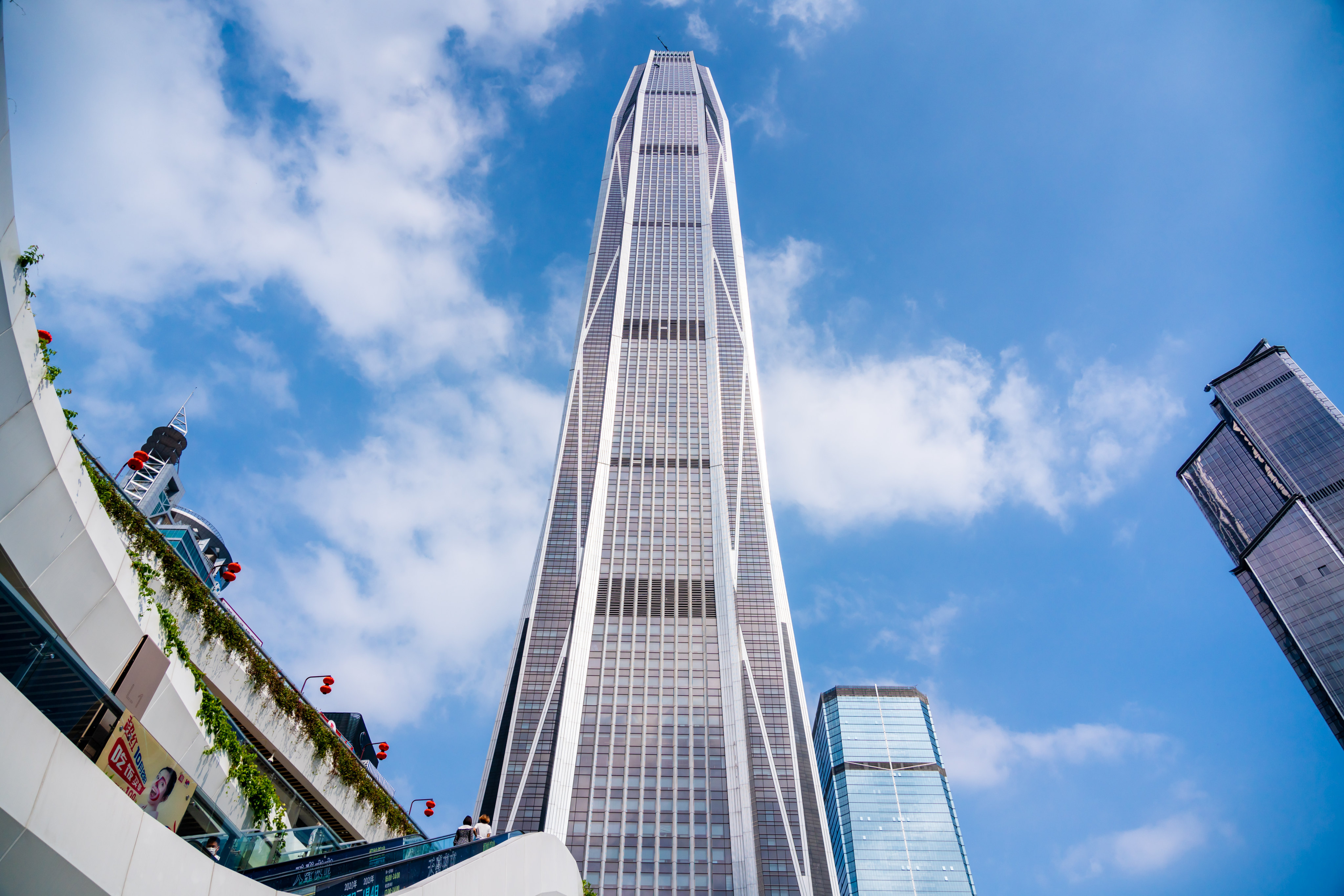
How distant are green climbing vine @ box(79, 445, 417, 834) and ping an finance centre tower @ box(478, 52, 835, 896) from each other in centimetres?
5180

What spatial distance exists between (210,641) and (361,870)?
1314cm

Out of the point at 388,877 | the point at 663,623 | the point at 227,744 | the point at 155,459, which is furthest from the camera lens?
the point at 663,623

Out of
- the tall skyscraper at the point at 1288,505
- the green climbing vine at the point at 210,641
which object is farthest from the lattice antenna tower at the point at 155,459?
the tall skyscraper at the point at 1288,505

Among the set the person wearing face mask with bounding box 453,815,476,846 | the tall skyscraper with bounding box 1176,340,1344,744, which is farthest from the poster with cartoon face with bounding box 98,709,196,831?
the tall skyscraper with bounding box 1176,340,1344,744

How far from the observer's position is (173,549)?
22.2 metres

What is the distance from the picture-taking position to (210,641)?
76.4ft

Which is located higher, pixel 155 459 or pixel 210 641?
pixel 155 459

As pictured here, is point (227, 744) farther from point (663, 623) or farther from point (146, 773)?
point (663, 623)

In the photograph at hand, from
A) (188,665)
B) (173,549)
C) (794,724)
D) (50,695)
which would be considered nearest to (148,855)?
(50,695)

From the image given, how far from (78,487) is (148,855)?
858 cm

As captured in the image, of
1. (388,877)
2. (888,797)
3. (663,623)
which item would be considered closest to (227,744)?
(388,877)

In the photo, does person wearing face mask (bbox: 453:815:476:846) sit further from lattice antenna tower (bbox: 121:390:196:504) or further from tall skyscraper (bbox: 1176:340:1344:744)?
tall skyscraper (bbox: 1176:340:1344:744)

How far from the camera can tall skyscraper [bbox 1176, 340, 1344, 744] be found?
11425 cm

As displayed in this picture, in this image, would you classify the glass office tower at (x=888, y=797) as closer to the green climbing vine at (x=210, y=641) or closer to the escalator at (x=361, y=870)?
the green climbing vine at (x=210, y=641)
